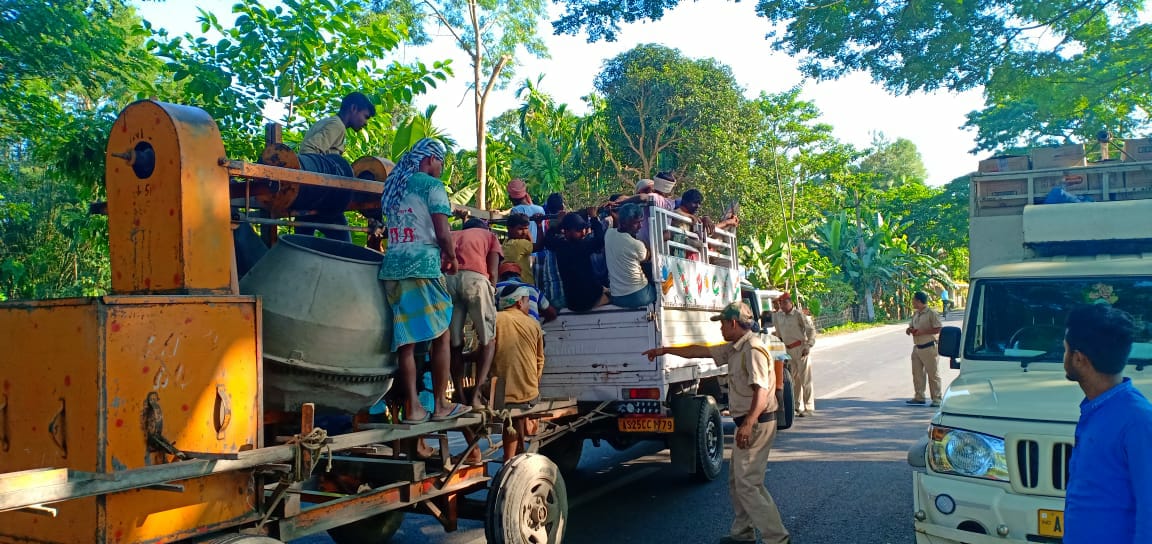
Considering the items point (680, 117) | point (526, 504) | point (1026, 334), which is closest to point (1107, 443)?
point (1026, 334)

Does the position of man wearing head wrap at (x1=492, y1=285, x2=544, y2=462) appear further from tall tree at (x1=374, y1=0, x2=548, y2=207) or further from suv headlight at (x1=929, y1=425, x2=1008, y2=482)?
tall tree at (x1=374, y1=0, x2=548, y2=207)

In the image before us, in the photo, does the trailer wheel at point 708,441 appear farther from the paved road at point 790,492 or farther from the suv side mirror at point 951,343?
the suv side mirror at point 951,343

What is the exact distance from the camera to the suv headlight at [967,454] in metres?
3.80

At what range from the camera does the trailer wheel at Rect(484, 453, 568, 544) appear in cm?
448

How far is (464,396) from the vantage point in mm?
5148

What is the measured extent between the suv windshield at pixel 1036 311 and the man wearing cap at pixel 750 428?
4.56 feet

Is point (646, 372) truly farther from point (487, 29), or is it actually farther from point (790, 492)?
point (487, 29)

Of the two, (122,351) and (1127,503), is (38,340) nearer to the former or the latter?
(122,351)

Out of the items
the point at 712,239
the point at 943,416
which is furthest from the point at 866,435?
the point at 943,416

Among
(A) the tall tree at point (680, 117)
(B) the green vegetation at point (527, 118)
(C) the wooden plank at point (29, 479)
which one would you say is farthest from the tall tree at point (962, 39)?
(A) the tall tree at point (680, 117)

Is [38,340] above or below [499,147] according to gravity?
below

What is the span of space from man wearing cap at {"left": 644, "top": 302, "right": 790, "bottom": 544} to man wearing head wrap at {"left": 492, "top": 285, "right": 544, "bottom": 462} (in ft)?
4.26

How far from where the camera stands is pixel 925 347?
11.5m

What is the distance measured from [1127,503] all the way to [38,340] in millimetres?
3877
